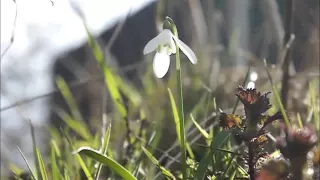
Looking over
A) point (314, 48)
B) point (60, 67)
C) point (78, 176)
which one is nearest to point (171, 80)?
point (314, 48)

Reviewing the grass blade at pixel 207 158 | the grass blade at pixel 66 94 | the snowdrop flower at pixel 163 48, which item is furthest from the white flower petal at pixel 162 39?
the grass blade at pixel 66 94

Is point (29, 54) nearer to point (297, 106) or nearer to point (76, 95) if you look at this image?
point (76, 95)

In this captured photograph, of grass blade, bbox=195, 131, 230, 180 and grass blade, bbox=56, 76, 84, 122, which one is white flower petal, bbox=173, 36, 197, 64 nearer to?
grass blade, bbox=195, 131, 230, 180

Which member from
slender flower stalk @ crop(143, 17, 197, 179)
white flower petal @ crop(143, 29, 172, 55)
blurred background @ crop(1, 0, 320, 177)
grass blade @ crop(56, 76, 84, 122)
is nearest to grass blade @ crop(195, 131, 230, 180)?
slender flower stalk @ crop(143, 17, 197, 179)

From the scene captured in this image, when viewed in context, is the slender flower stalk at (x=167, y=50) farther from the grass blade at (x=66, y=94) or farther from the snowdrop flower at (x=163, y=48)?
the grass blade at (x=66, y=94)

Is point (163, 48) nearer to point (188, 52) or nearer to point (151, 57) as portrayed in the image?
point (188, 52)

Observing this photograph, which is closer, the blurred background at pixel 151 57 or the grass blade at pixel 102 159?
the grass blade at pixel 102 159
